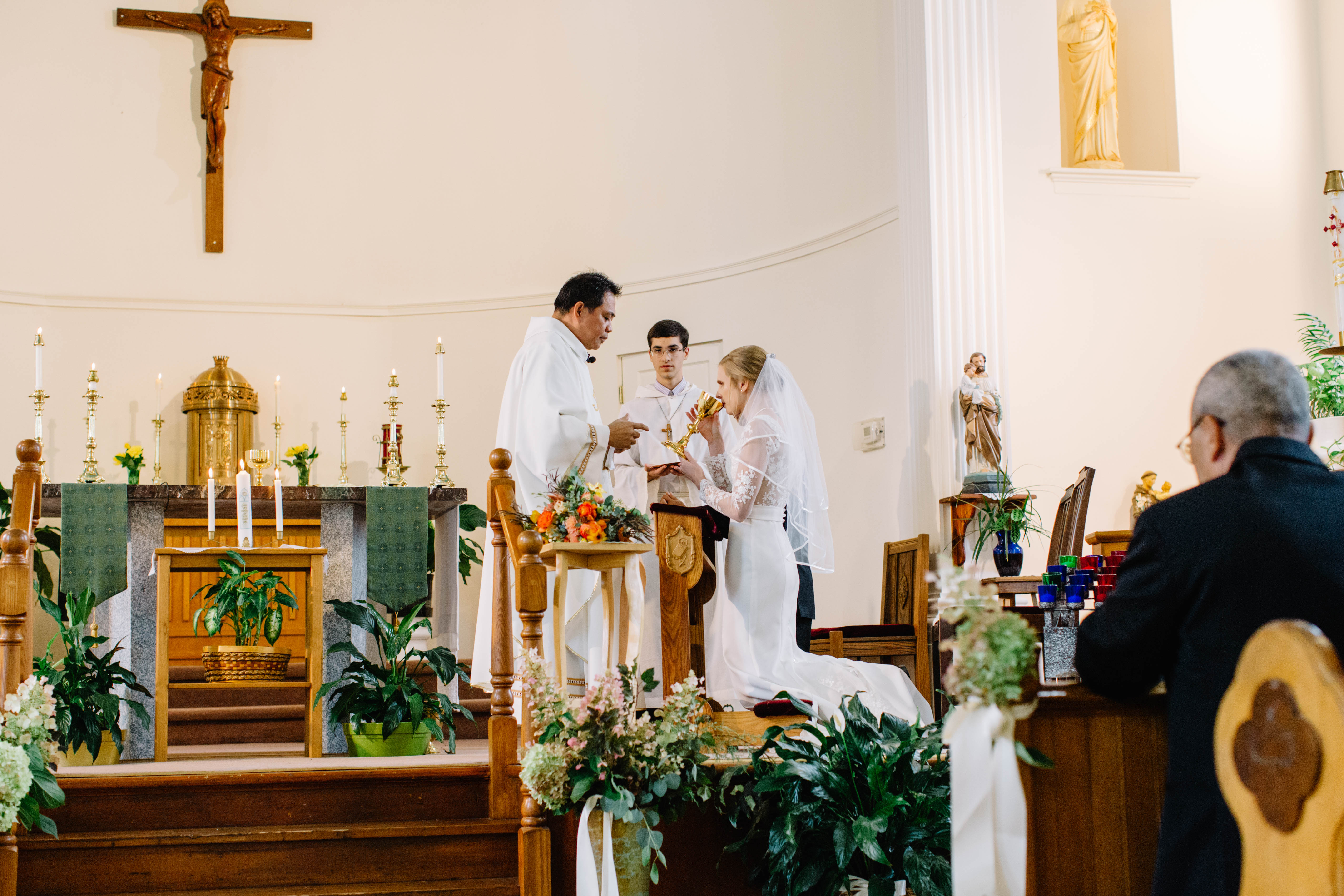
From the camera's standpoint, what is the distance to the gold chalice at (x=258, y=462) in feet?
21.6

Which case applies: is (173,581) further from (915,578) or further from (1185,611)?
(1185,611)

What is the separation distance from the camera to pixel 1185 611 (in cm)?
213

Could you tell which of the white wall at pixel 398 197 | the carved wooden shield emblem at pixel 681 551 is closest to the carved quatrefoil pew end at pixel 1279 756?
the carved wooden shield emblem at pixel 681 551

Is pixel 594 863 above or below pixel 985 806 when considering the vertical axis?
below

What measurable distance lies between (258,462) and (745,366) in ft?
9.70

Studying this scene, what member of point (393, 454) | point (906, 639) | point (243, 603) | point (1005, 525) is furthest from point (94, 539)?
point (1005, 525)

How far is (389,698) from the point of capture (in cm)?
520

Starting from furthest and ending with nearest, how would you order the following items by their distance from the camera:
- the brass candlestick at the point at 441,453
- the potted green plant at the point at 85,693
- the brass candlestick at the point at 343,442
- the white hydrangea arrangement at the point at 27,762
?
the brass candlestick at the point at 343,442 → the brass candlestick at the point at 441,453 → the potted green plant at the point at 85,693 → the white hydrangea arrangement at the point at 27,762

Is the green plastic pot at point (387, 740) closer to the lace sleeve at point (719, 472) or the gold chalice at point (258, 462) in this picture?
the lace sleeve at point (719, 472)

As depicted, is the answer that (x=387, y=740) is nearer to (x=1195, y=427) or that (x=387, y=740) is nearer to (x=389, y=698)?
(x=389, y=698)

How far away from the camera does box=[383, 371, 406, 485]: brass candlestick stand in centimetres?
650

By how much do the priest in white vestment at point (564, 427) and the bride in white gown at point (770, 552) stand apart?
0.48m

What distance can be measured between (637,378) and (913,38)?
2788mm

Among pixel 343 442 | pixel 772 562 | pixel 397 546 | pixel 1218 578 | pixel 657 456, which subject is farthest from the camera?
pixel 343 442
